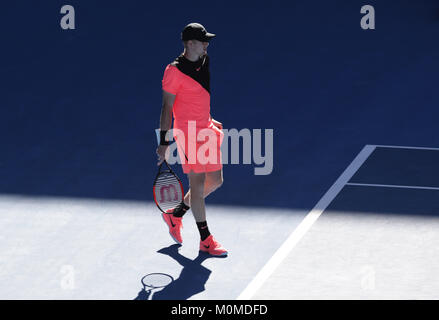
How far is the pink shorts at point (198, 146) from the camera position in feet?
26.6

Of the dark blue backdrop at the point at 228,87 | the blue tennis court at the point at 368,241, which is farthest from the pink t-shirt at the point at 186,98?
the dark blue backdrop at the point at 228,87

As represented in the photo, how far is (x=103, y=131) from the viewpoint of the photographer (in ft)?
37.7

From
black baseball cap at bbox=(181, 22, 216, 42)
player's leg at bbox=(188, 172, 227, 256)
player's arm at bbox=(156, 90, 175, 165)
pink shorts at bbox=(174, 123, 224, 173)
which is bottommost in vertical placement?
player's leg at bbox=(188, 172, 227, 256)

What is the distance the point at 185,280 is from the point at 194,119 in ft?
4.64

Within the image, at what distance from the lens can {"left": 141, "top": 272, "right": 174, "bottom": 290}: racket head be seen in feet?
25.2

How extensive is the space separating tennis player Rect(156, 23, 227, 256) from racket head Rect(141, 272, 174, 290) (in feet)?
2.02

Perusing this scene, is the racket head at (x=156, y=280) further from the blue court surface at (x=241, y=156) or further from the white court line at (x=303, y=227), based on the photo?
the white court line at (x=303, y=227)

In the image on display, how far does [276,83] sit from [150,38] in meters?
2.61

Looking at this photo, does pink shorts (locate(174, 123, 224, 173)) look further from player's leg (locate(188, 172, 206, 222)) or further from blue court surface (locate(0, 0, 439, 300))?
blue court surface (locate(0, 0, 439, 300))

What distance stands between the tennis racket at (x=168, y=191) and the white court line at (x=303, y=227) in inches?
43.7

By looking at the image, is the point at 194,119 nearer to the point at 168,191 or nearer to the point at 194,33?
the point at 194,33

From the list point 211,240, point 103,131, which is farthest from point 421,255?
point 103,131

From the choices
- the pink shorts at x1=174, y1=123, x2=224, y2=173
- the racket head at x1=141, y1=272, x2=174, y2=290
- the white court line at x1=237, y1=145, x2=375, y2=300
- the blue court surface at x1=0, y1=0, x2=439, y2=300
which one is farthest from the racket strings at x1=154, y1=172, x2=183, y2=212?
the white court line at x1=237, y1=145, x2=375, y2=300

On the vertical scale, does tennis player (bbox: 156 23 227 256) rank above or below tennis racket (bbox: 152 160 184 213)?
above
